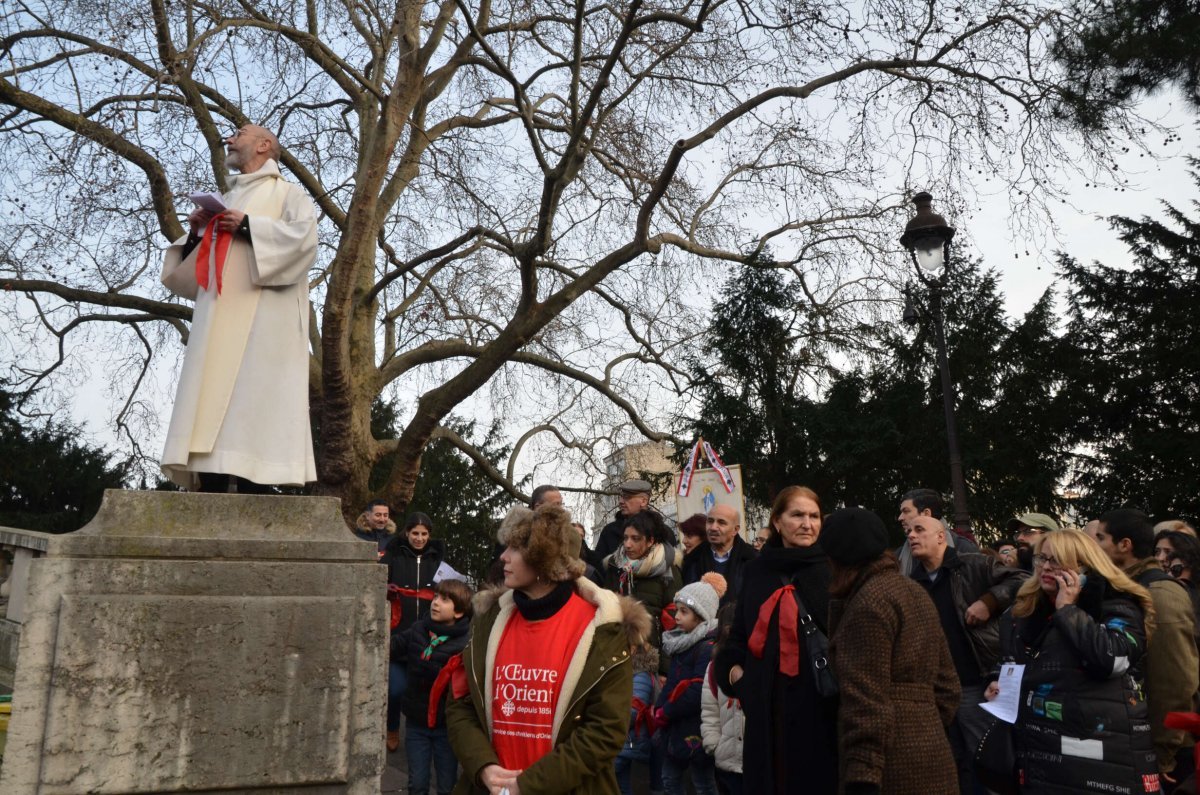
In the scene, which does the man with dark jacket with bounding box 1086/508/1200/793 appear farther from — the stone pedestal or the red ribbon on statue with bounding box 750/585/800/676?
the stone pedestal

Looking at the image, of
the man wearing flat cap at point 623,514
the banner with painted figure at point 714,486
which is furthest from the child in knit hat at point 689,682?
the banner with painted figure at point 714,486

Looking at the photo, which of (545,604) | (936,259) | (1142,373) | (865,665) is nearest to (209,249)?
(545,604)

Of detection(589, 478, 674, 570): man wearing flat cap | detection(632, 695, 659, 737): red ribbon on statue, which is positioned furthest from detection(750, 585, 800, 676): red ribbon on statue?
detection(589, 478, 674, 570): man wearing flat cap

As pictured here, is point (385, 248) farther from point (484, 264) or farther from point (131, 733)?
point (131, 733)

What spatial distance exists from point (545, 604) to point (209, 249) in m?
2.35

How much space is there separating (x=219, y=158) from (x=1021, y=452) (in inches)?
594

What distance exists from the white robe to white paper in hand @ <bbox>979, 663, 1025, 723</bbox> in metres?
3.13

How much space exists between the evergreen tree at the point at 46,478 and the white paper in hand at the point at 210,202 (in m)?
22.3

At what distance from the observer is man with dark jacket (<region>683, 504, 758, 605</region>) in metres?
7.07

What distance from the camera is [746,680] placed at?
456 cm

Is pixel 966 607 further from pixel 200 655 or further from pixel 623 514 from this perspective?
pixel 200 655

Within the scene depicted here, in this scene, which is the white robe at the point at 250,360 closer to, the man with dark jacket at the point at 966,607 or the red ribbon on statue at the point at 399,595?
the man with dark jacket at the point at 966,607

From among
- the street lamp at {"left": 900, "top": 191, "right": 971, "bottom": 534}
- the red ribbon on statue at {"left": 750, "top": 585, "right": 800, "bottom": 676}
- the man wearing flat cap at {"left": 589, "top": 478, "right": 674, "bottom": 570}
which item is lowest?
the red ribbon on statue at {"left": 750, "top": 585, "right": 800, "bottom": 676}

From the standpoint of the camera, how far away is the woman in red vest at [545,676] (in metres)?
3.64
